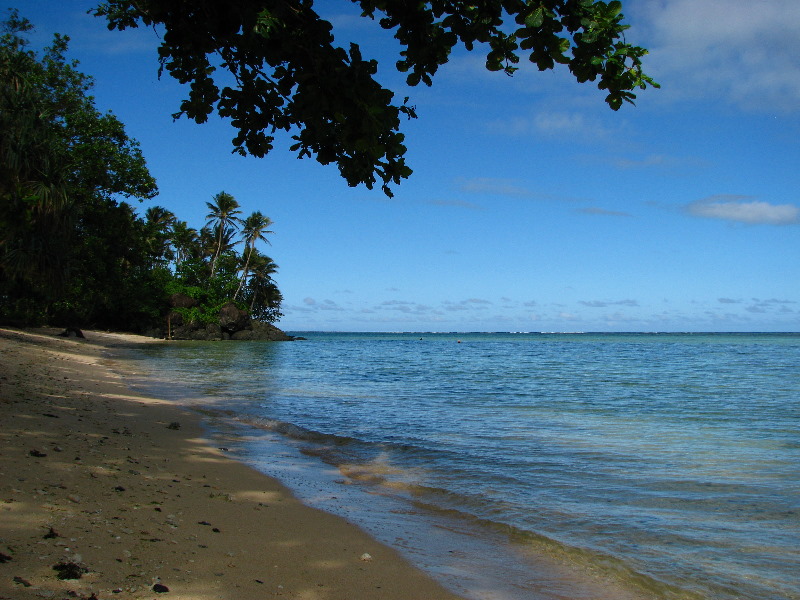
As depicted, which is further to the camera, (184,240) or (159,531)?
(184,240)

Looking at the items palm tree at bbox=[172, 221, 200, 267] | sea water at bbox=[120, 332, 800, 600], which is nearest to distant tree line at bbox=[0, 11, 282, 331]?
sea water at bbox=[120, 332, 800, 600]

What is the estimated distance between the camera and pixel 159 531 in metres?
3.66

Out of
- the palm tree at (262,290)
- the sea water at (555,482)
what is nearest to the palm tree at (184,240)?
the palm tree at (262,290)

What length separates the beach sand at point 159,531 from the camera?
290cm

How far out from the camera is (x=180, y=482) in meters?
5.11

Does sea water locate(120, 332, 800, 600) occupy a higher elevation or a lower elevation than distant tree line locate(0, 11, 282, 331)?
lower

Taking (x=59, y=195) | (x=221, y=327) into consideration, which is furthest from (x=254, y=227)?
(x=59, y=195)

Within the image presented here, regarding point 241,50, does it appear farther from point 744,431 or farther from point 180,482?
point 744,431

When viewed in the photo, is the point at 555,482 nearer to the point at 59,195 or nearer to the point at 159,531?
the point at 159,531

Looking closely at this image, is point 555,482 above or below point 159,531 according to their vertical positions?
below

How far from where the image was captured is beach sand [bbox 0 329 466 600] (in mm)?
2896

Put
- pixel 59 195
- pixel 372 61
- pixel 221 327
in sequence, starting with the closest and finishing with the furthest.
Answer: pixel 372 61 → pixel 59 195 → pixel 221 327

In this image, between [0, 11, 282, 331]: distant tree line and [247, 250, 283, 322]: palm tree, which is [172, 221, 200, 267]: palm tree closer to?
[247, 250, 283, 322]: palm tree

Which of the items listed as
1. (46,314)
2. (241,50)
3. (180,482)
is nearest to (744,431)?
(180,482)
